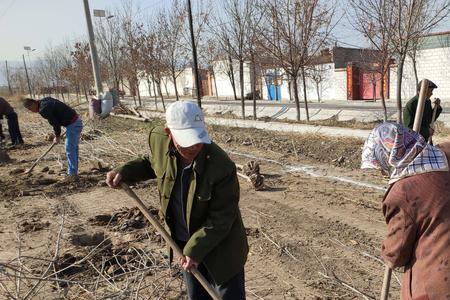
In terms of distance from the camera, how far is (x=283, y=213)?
5449 millimetres

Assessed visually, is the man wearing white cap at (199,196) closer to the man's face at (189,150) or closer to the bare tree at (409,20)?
the man's face at (189,150)

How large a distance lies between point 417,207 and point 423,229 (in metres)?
0.11

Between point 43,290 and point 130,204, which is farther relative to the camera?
point 130,204

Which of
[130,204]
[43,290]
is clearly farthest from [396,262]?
[130,204]

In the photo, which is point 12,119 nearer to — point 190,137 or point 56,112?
point 56,112

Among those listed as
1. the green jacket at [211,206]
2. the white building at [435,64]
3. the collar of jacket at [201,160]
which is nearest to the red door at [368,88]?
the white building at [435,64]

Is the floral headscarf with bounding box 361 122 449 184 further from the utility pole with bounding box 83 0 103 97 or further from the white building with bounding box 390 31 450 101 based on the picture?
the white building with bounding box 390 31 450 101

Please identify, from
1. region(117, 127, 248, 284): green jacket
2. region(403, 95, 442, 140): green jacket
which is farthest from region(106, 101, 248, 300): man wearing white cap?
region(403, 95, 442, 140): green jacket

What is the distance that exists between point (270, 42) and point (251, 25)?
8.10ft

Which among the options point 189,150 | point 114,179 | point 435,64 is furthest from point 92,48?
point 189,150

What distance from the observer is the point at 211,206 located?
224 cm

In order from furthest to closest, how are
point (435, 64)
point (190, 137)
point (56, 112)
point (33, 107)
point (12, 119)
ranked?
point (435, 64) < point (12, 119) < point (56, 112) < point (33, 107) < point (190, 137)

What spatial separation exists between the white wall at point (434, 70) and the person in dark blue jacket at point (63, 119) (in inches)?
710

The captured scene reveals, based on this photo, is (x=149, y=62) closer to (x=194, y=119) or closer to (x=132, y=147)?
(x=132, y=147)
